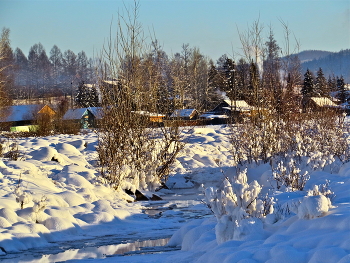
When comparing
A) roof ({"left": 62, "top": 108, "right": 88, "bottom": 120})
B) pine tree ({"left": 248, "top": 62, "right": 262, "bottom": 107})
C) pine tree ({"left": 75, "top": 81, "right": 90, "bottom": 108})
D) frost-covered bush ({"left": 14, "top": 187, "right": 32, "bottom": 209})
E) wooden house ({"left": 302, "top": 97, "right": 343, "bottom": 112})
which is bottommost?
frost-covered bush ({"left": 14, "top": 187, "right": 32, "bottom": 209})

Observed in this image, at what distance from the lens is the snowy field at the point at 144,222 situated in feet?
14.2

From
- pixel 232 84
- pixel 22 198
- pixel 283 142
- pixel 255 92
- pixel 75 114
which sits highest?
pixel 232 84

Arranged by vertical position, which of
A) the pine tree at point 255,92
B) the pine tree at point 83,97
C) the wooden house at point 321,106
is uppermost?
the pine tree at point 83,97

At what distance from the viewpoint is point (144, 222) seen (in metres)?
8.68

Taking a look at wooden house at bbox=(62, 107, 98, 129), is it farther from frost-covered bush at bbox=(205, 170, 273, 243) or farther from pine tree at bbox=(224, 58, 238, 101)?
frost-covered bush at bbox=(205, 170, 273, 243)

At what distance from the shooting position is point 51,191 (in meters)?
9.58

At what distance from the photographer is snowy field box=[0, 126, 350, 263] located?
4324 mm

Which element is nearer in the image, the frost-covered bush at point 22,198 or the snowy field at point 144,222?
the snowy field at point 144,222

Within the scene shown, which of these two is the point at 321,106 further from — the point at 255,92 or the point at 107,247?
the point at 107,247

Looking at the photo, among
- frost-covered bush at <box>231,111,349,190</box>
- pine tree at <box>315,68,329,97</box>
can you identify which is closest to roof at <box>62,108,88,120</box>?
pine tree at <box>315,68,329,97</box>

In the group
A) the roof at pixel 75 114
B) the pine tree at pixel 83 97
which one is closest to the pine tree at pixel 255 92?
the roof at pixel 75 114

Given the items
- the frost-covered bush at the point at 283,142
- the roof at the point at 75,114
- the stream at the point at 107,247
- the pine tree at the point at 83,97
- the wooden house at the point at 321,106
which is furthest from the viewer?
the pine tree at the point at 83,97

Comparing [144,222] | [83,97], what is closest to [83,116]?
[83,97]

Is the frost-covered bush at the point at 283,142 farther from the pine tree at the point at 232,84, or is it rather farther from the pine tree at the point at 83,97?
the pine tree at the point at 83,97
